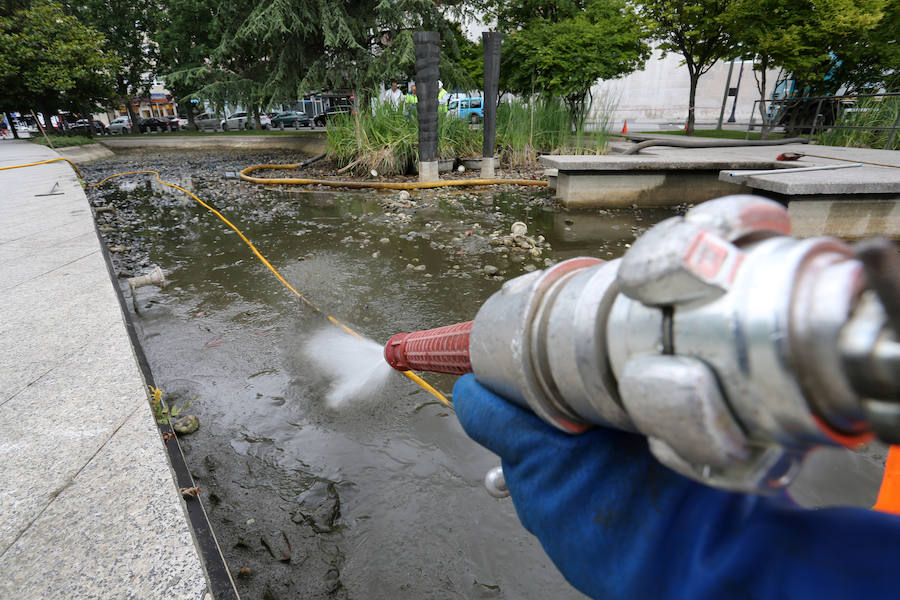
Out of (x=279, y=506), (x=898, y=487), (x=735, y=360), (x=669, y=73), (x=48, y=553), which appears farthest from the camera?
(x=669, y=73)

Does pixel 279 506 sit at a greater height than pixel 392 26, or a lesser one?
→ lesser

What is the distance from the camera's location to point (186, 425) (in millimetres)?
2170

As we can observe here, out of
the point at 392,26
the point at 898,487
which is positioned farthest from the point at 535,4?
the point at 898,487

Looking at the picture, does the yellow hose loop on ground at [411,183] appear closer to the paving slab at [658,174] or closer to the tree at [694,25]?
the paving slab at [658,174]

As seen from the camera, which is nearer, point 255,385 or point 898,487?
point 898,487

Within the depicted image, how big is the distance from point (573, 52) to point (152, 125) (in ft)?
100

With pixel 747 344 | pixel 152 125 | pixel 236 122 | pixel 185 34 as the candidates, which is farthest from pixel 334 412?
pixel 152 125

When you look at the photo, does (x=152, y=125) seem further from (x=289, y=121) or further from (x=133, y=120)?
(x=289, y=121)

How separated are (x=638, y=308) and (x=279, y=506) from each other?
1717 mm

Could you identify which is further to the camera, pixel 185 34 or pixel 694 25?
pixel 185 34

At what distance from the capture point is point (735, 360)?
0.42m

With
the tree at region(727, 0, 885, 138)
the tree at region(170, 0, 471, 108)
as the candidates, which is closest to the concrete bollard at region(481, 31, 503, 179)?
the tree at region(170, 0, 471, 108)

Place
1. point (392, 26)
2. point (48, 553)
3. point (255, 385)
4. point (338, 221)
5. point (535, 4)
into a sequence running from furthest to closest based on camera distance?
1. point (535, 4)
2. point (392, 26)
3. point (338, 221)
4. point (255, 385)
5. point (48, 553)

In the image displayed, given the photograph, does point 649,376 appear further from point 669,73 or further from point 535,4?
point 669,73
